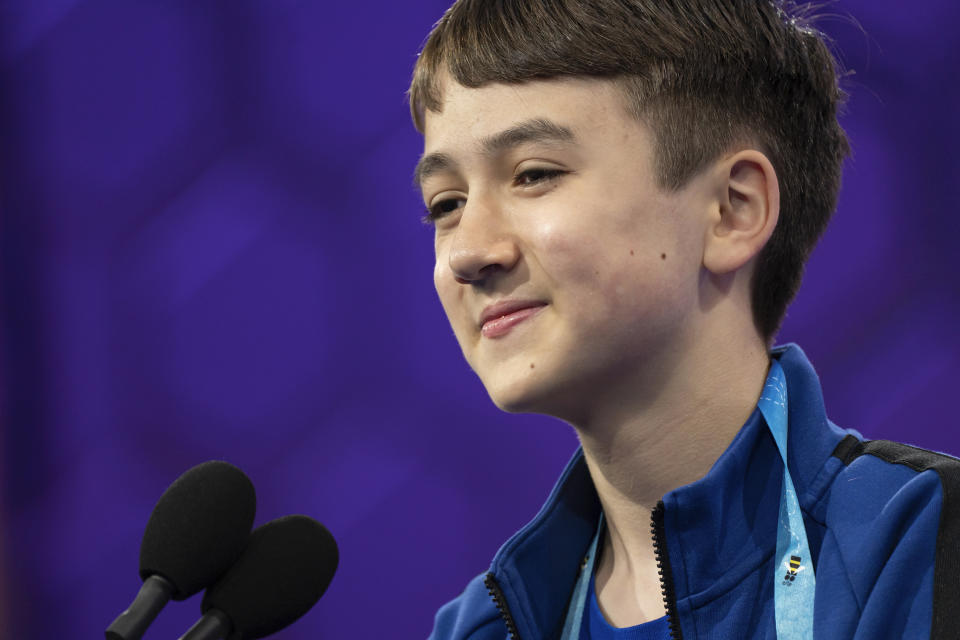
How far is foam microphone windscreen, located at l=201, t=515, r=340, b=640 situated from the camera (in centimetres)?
100

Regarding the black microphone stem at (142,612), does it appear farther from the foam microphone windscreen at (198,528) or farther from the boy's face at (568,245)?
the boy's face at (568,245)

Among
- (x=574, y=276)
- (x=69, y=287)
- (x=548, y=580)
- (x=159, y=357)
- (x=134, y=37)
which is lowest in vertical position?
(x=548, y=580)

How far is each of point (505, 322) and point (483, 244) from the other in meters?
0.09

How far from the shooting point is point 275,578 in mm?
1037

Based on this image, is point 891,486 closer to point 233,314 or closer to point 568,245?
point 568,245

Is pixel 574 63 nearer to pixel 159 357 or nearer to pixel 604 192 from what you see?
pixel 604 192

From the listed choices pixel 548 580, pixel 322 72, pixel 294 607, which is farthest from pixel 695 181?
pixel 322 72

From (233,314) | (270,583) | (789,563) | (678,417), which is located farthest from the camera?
(233,314)

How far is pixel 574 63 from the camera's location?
4.09 ft

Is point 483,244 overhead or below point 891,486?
overhead

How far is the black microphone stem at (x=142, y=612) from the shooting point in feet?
2.84

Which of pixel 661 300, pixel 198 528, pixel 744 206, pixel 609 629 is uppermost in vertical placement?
pixel 744 206

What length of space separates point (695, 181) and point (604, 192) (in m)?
0.13

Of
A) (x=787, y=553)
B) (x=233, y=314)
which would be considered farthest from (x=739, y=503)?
(x=233, y=314)
